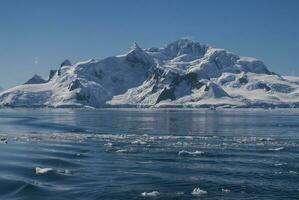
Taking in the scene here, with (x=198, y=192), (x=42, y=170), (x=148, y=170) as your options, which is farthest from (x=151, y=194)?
(x=42, y=170)

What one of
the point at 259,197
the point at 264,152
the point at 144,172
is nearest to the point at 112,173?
Answer: the point at 144,172

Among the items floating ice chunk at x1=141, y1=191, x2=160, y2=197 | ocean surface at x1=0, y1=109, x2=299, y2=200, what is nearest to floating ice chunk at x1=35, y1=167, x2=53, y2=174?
ocean surface at x1=0, y1=109, x2=299, y2=200

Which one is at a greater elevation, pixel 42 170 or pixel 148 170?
pixel 42 170

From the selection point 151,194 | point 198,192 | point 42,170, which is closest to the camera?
point 151,194

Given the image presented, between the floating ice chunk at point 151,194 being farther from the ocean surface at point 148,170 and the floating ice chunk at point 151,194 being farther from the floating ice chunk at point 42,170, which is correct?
the floating ice chunk at point 42,170

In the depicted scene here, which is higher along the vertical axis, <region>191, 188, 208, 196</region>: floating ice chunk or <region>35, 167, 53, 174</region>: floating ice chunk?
<region>35, 167, 53, 174</region>: floating ice chunk

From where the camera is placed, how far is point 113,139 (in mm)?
130375

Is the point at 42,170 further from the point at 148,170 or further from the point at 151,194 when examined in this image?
the point at 151,194

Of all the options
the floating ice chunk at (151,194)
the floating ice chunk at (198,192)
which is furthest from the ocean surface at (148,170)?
the floating ice chunk at (198,192)

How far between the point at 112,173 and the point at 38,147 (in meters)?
37.8

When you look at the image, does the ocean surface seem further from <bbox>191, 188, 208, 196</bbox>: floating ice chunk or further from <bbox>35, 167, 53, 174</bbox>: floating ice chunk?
<bbox>191, 188, 208, 196</bbox>: floating ice chunk

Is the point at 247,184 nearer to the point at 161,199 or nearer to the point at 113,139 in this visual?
the point at 161,199

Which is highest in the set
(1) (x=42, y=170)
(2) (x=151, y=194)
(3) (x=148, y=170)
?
(1) (x=42, y=170)

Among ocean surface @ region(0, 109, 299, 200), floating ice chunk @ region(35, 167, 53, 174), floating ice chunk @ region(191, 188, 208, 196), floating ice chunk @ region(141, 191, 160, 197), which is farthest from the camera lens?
floating ice chunk @ region(35, 167, 53, 174)
